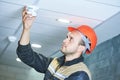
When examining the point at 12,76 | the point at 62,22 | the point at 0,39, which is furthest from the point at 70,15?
the point at 12,76

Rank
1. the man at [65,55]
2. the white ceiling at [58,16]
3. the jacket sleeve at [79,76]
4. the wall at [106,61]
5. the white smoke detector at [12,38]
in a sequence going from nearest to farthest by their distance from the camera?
the jacket sleeve at [79,76]
the man at [65,55]
the white ceiling at [58,16]
the wall at [106,61]
the white smoke detector at [12,38]

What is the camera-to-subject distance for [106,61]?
4.28 m

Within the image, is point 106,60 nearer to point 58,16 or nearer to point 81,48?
point 58,16

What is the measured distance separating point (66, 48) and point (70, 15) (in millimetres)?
1388

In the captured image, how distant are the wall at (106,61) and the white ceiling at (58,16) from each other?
4.9 inches

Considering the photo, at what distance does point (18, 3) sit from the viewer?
11.3 feet

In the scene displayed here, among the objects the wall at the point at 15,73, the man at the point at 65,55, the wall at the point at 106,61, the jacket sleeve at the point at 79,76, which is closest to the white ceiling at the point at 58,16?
the wall at the point at 106,61

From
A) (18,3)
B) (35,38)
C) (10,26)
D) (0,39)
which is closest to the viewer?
(18,3)

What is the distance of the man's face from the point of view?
2.36 metres

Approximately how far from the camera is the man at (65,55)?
2.29 m

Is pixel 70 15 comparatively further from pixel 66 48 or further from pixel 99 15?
pixel 66 48

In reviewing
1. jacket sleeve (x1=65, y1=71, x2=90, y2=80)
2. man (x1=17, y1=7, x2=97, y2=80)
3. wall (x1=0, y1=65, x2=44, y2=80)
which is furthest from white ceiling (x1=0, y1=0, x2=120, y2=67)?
wall (x1=0, y1=65, x2=44, y2=80)

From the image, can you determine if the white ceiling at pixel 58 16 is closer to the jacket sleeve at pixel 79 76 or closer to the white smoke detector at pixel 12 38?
the white smoke detector at pixel 12 38

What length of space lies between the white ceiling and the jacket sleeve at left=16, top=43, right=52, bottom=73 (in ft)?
3.13
